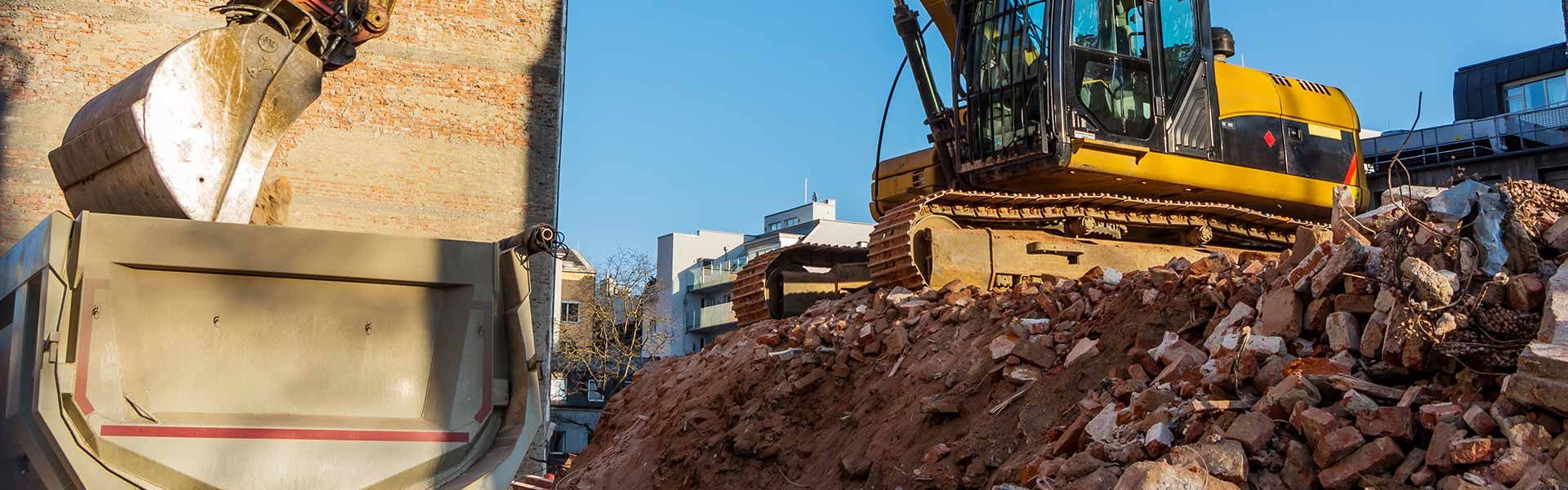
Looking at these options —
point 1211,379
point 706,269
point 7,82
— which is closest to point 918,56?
point 1211,379

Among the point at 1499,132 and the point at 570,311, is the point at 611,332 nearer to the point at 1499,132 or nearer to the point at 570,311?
the point at 570,311

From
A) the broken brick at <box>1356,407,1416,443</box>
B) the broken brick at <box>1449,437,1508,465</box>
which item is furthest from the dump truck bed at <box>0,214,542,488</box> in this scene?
the broken brick at <box>1449,437,1508,465</box>

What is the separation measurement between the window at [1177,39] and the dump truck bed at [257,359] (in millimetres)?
7115

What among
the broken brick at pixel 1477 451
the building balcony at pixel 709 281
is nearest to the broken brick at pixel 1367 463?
the broken brick at pixel 1477 451

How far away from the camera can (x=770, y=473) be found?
26.8 ft

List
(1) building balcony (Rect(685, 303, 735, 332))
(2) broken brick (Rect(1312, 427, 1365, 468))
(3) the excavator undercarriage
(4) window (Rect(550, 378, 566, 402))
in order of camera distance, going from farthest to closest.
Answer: (1) building balcony (Rect(685, 303, 735, 332)) < (4) window (Rect(550, 378, 566, 402)) < (3) the excavator undercarriage < (2) broken brick (Rect(1312, 427, 1365, 468))

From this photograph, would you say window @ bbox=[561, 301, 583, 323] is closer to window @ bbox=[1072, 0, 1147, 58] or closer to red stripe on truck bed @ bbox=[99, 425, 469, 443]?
window @ bbox=[1072, 0, 1147, 58]

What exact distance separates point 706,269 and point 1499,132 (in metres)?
32.3

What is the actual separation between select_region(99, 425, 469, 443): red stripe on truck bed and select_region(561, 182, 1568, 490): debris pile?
2.57 meters

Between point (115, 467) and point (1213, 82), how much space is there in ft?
30.1

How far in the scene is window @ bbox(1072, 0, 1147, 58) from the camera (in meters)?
10.4

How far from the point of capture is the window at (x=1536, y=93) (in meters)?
32.6

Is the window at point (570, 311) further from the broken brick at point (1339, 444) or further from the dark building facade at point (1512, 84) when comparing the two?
the broken brick at point (1339, 444)

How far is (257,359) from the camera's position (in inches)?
194
